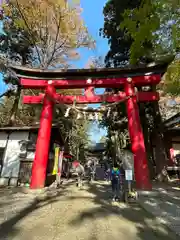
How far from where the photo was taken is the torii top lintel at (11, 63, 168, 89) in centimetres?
916

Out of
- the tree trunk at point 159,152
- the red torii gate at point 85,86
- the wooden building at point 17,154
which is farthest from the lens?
the tree trunk at point 159,152

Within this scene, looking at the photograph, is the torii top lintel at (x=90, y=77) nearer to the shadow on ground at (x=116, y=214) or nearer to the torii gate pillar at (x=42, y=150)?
the torii gate pillar at (x=42, y=150)

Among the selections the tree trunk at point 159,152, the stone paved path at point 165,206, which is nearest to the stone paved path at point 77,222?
the stone paved path at point 165,206

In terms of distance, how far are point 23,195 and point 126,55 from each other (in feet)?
39.4

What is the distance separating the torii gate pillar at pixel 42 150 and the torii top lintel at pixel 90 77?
4.41 ft

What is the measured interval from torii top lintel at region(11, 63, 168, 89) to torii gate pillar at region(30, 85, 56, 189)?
134cm

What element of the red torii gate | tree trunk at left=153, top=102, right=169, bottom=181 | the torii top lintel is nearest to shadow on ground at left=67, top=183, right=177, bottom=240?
the red torii gate

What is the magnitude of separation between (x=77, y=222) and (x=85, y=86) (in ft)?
23.1

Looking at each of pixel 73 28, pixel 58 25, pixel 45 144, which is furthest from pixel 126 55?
pixel 45 144

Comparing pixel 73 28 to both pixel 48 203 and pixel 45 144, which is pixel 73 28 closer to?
pixel 45 144

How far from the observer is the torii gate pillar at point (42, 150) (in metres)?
7.76

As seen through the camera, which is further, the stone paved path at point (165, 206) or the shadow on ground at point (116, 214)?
the stone paved path at point (165, 206)

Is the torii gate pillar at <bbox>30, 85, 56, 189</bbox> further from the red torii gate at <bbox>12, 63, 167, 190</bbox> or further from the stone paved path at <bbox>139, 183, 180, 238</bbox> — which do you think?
the stone paved path at <bbox>139, 183, 180, 238</bbox>

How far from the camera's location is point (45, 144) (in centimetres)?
827
